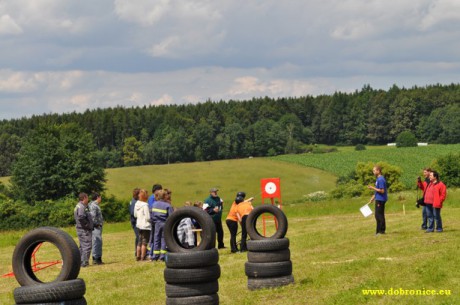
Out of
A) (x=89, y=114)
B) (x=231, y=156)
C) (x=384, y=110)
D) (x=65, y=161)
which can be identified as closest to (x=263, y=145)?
(x=231, y=156)

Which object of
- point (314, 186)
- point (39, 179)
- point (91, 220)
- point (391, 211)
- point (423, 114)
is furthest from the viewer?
point (423, 114)

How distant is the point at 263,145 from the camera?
164125 mm

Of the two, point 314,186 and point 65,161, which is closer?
point 65,161

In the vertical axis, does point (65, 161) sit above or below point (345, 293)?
above

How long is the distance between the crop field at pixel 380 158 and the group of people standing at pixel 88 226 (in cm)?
9320

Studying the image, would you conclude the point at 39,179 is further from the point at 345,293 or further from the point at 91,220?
the point at 345,293

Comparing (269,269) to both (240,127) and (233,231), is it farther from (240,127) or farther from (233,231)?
(240,127)

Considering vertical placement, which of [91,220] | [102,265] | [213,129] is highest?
[213,129]

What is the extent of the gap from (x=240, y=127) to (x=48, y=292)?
16161 cm

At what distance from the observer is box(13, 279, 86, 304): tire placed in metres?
9.64

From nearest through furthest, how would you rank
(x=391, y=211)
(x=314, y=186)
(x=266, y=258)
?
(x=266, y=258) < (x=391, y=211) < (x=314, y=186)

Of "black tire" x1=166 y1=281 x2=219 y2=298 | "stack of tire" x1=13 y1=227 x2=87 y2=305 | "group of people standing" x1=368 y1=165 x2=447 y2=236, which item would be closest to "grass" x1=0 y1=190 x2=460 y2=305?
"group of people standing" x1=368 y1=165 x2=447 y2=236

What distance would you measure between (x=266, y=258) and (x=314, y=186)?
9470cm

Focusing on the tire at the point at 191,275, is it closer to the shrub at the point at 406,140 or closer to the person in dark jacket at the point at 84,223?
the person in dark jacket at the point at 84,223
